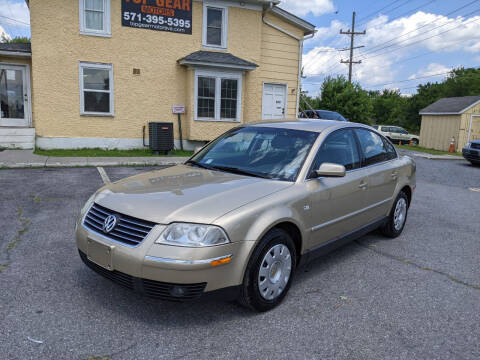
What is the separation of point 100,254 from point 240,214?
1126mm

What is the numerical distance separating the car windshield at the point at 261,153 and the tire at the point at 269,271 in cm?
65

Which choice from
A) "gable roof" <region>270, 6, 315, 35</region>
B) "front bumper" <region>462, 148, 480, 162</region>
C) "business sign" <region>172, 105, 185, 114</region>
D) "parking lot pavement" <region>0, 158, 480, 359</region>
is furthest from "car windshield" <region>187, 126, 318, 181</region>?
"front bumper" <region>462, 148, 480, 162</region>

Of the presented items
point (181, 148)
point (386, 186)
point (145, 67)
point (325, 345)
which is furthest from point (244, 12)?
point (325, 345)

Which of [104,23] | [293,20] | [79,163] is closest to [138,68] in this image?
[104,23]

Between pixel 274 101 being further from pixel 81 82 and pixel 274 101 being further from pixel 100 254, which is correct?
pixel 100 254

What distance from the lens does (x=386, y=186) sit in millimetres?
4906

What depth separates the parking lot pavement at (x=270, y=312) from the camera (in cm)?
273

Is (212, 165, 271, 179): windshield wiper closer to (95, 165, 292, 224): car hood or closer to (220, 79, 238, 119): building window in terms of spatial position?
(95, 165, 292, 224): car hood

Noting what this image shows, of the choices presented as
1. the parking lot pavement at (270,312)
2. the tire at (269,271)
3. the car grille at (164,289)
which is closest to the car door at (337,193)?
the tire at (269,271)

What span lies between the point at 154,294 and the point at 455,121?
89.2ft

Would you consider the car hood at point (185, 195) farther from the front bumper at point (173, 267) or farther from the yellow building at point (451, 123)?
the yellow building at point (451, 123)

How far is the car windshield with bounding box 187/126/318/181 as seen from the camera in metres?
3.79

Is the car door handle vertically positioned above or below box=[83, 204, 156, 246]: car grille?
above

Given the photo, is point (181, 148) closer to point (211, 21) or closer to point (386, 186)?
point (211, 21)
